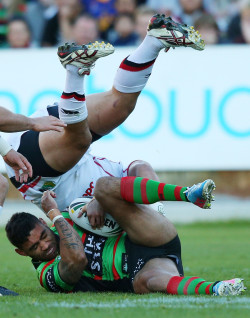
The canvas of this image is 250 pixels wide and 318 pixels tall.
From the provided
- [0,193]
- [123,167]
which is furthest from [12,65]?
[0,193]

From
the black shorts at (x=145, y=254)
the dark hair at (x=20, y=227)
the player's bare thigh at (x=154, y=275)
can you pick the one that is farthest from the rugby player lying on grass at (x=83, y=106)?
the player's bare thigh at (x=154, y=275)

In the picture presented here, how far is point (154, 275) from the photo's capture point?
5.41 meters

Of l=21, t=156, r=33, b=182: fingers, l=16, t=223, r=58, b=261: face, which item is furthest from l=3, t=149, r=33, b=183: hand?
l=16, t=223, r=58, b=261: face

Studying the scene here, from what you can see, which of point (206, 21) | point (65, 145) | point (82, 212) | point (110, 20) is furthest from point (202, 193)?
point (110, 20)

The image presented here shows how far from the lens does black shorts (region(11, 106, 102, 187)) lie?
5.98 metres

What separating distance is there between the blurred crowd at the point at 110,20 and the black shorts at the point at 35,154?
19.9 feet

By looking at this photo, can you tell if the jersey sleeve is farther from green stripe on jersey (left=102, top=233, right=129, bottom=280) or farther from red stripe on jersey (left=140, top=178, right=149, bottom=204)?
red stripe on jersey (left=140, top=178, right=149, bottom=204)

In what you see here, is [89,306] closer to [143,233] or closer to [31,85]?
[143,233]

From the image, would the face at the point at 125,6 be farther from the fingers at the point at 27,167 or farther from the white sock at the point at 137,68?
the fingers at the point at 27,167

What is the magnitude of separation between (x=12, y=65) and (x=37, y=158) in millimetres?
6182

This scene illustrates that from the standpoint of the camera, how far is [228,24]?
12.3 m

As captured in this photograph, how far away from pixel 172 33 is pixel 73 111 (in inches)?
36.0

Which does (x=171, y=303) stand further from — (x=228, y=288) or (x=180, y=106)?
(x=180, y=106)

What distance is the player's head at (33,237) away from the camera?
561 cm
